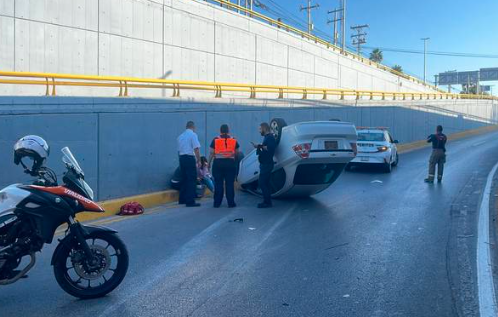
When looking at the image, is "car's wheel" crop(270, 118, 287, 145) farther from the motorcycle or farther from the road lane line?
the motorcycle

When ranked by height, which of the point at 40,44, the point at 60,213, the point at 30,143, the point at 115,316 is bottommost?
the point at 115,316

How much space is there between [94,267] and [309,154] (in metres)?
6.25

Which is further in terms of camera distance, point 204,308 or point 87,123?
point 87,123

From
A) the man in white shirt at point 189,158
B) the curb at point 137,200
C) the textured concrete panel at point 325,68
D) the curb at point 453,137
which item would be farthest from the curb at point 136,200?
the textured concrete panel at point 325,68

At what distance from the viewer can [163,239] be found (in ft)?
27.3

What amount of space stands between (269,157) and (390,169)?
886 cm

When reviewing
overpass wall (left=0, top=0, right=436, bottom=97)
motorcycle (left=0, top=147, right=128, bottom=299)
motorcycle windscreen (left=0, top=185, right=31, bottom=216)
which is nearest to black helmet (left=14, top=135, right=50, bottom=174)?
motorcycle (left=0, top=147, right=128, bottom=299)

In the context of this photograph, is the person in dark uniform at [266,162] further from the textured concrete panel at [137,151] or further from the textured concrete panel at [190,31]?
the textured concrete panel at [190,31]

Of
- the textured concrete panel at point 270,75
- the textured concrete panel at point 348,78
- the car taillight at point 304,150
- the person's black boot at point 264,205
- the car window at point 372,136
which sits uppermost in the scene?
the textured concrete panel at point 348,78

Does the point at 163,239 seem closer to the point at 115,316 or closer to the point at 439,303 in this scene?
the point at 115,316

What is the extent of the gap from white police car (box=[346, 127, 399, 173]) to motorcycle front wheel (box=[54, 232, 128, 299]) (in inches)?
558

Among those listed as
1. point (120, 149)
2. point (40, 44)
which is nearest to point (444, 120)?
point (40, 44)

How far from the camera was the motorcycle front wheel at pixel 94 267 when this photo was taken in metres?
5.39

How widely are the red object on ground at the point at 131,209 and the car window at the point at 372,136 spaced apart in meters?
10.9
